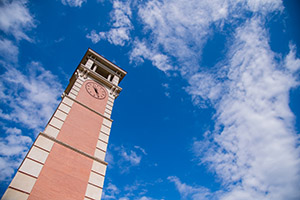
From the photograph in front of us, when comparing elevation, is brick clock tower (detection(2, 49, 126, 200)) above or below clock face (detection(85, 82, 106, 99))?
below

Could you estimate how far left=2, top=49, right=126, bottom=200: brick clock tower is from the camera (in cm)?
789

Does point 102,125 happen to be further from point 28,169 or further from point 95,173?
A: point 28,169

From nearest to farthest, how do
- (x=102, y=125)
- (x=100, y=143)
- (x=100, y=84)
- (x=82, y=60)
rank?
(x=100, y=143)
(x=102, y=125)
(x=100, y=84)
(x=82, y=60)

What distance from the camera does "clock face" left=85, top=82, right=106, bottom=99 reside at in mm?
15200

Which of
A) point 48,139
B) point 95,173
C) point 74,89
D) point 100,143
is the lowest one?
point 95,173

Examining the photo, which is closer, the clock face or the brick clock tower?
the brick clock tower

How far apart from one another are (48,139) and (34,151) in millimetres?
961

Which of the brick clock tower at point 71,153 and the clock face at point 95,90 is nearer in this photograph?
the brick clock tower at point 71,153

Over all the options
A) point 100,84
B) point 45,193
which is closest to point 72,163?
point 45,193

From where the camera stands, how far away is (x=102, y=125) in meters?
13.3

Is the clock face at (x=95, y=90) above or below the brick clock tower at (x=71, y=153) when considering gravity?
above

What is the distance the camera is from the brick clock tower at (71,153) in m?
7.89

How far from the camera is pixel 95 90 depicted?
51.7 feet

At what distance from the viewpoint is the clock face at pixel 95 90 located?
598 inches
